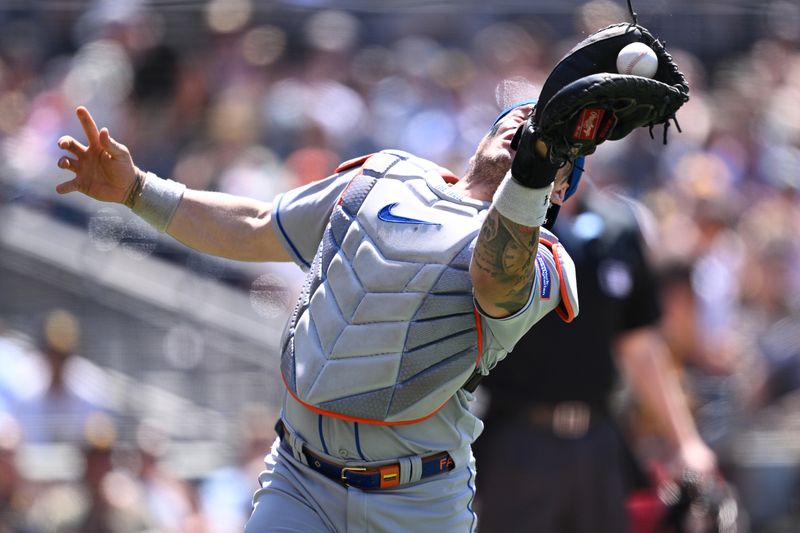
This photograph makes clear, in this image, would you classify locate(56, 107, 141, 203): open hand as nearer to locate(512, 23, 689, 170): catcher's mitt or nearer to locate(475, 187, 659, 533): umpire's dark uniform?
locate(512, 23, 689, 170): catcher's mitt

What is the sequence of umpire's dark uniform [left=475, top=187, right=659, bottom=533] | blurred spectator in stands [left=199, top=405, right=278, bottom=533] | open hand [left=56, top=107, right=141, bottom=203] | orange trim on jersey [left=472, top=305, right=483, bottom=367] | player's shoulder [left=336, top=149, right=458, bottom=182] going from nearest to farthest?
orange trim on jersey [left=472, top=305, right=483, bottom=367]
player's shoulder [left=336, top=149, right=458, bottom=182]
open hand [left=56, top=107, right=141, bottom=203]
umpire's dark uniform [left=475, top=187, right=659, bottom=533]
blurred spectator in stands [left=199, top=405, right=278, bottom=533]

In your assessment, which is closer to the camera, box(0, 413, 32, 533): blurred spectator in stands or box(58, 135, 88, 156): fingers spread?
box(58, 135, 88, 156): fingers spread

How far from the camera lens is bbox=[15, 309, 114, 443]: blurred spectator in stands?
24.8 ft

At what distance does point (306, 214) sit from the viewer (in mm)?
3707

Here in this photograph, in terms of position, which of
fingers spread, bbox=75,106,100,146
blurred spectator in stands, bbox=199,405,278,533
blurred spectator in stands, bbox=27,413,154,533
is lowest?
blurred spectator in stands, bbox=199,405,278,533

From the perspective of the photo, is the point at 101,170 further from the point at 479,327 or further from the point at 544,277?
the point at 544,277

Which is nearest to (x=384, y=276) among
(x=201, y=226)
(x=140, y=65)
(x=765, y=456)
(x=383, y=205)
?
(x=383, y=205)

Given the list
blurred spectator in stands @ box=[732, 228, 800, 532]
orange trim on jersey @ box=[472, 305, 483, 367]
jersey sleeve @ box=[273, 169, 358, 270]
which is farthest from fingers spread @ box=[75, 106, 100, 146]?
blurred spectator in stands @ box=[732, 228, 800, 532]

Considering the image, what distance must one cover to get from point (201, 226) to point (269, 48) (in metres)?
6.59

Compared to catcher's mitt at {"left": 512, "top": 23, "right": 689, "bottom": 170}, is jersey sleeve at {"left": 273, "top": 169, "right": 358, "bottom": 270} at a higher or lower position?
lower

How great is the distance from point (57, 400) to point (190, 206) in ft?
13.6

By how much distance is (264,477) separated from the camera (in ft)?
12.0

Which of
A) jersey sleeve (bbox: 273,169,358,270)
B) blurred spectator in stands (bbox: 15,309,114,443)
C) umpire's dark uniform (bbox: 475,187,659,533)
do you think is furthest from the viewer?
blurred spectator in stands (bbox: 15,309,114,443)

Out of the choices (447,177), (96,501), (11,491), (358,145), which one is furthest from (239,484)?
(447,177)
